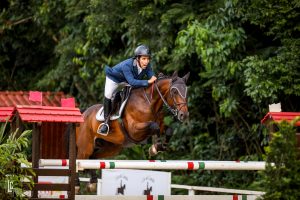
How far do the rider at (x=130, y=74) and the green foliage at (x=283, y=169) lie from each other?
429cm

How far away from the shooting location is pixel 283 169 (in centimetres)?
826

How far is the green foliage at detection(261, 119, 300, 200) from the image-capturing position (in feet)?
26.8

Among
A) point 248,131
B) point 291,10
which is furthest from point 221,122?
point 291,10

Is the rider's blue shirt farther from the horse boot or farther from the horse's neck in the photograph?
the horse boot

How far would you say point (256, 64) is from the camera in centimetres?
1547

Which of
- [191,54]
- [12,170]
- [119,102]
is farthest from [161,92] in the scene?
[191,54]

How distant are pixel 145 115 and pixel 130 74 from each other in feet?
2.01

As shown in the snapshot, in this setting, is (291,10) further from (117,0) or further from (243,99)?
(117,0)

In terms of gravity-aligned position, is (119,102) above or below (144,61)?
below

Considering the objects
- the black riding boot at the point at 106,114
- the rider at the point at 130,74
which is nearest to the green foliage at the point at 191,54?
the rider at the point at 130,74

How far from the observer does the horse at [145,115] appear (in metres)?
12.0

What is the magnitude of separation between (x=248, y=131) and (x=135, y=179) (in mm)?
5297

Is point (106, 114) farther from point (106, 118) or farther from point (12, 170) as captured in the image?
point (12, 170)

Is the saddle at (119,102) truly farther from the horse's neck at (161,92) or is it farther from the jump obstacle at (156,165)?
the jump obstacle at (156,165)
